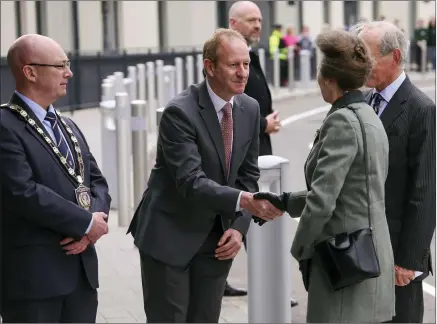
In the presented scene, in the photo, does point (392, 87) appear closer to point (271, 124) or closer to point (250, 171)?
point (250, 171)

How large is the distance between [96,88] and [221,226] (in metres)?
20.6

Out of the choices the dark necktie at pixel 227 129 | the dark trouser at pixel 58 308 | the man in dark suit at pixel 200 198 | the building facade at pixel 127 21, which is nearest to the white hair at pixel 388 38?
the man in dark suit at pixel 200 198

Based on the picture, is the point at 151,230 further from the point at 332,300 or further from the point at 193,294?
the point at 332,300

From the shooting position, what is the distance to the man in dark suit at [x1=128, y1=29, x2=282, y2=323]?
5.36 metres

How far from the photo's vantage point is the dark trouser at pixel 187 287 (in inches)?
217

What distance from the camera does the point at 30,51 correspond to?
5.07 metres

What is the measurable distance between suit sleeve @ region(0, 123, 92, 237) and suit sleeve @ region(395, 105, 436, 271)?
1539 millimetres

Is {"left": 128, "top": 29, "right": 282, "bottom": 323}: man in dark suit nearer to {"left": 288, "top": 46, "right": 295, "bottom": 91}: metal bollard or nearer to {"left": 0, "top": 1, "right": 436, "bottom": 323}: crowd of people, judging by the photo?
{"left": 0, "top": 1, "right": 436, "bottom": 323}: crowd of people

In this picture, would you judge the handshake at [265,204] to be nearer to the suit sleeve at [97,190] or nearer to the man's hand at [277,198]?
the man's hand at [277,198]

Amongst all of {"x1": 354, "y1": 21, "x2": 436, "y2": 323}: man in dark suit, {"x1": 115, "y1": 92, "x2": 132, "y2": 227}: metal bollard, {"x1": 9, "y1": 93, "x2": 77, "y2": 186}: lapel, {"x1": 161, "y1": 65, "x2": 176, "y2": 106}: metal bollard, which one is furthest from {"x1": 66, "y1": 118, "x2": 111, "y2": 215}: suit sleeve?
{"x1": 161, "y1": 65, "x2": 176, "y2": 106}: metal bollard

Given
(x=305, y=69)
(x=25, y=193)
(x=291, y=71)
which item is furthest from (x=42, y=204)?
(x=305, y=69)

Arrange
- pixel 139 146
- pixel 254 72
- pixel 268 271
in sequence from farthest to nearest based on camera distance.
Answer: pixel 139 146, pixel 254 72, pixel 268 271

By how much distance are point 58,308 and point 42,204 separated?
51 centimetres

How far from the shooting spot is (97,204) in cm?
522
